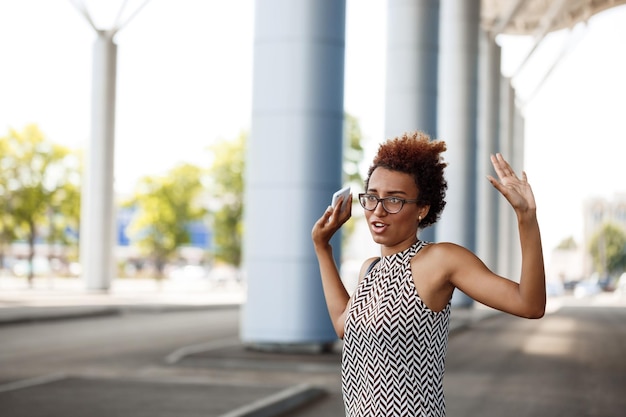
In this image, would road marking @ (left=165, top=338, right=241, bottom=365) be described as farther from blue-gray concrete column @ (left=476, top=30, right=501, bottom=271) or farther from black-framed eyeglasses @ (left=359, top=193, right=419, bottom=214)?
blue-gray concrete column @ (left=476, top=30, right=501, bottom=271)

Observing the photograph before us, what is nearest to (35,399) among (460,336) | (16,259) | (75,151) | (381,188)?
(381,188)

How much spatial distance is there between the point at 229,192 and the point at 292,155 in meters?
61.0

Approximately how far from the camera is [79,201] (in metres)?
66.4

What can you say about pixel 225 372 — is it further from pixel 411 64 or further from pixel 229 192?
pixel 229 192

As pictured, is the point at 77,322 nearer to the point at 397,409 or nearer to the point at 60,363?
the point at 60,363

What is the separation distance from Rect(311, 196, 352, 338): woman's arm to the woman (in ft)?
0.41

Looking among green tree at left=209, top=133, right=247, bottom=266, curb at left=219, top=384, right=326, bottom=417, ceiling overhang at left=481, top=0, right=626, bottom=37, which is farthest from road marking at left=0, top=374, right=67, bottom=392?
green tree at left=209, top=133, right=247, bottom=266

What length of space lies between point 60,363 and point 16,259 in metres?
127

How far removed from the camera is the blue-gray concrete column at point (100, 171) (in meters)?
45.9

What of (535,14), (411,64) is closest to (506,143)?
(535,14)

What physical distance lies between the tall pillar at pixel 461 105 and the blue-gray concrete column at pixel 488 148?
328 inches

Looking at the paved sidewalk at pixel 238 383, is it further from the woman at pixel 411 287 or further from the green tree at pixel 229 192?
the green tree at pixel 229 192

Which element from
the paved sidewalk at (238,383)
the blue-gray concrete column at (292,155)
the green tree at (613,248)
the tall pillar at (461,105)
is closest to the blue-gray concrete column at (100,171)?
the tall pillar at (461,105)

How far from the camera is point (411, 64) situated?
98.1 ft
